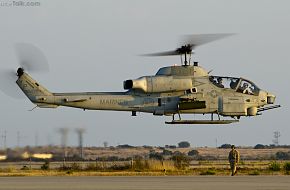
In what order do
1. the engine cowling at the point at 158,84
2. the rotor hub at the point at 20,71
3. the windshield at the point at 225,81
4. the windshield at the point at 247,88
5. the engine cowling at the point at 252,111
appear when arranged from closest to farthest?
the rotor hub at the point at 20,71, the engine cowling at the point at 158,84, the windshield at the point at 225,81, the windshield at the point at 247,88, the engine cowling at the point at 252,111

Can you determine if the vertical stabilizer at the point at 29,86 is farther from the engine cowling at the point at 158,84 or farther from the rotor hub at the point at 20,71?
the engine cowling at the point at 158,84

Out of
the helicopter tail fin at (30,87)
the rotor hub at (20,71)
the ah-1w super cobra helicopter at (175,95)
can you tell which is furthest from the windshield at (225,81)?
the rotor hub at (20,71)

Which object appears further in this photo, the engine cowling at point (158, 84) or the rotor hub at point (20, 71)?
the engine cowling at point (158, 84)

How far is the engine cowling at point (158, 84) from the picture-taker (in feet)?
147

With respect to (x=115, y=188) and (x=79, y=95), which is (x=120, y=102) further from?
(x=115, y=188)

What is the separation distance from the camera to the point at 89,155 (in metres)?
82.2

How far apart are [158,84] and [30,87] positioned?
26.6 feet

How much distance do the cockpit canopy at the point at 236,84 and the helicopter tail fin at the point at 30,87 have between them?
1085 cm

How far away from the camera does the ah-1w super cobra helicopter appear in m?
44.7

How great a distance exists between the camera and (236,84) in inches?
1839

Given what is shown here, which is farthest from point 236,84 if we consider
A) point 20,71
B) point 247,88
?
point 20,71

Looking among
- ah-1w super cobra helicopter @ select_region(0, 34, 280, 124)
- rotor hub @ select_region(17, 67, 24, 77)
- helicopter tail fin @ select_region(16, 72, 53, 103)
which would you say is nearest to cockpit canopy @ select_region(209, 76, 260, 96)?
ah-1w super cobra helicopter @ select_region(0, 34, 280, 124)

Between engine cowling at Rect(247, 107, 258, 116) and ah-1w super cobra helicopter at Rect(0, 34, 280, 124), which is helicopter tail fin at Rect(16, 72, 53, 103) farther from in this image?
engine cowling at Rect(247, 107, 258, 116)

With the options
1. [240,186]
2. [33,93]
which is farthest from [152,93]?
[240,186]
